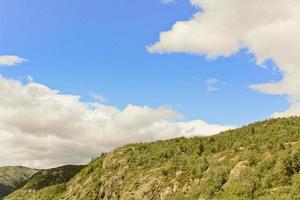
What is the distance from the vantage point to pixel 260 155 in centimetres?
8406

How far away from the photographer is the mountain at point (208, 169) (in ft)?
238

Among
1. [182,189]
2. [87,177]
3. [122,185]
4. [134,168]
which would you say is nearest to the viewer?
[182,189]

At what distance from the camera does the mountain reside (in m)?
72.7

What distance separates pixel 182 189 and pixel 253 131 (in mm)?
43061

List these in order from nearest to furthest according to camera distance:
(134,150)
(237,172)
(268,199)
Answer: (268,199), (237,172), (134,150)

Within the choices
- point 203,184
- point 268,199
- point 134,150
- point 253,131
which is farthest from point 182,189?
point 134,150

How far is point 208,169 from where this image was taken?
93.6m

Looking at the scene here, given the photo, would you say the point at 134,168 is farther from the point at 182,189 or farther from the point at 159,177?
the point at 182,189

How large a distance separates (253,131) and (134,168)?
38479mm

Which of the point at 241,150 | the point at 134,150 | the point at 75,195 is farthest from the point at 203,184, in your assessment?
the point at 75,195

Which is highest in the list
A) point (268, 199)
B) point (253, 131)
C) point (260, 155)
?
point (253, 131)

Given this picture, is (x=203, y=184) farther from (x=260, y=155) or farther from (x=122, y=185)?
(x=122, y=185)

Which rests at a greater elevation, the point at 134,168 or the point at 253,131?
the point at 253,131

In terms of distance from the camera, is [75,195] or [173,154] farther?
[75,195]
